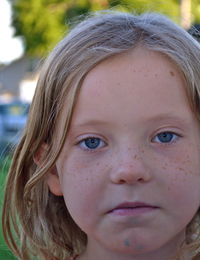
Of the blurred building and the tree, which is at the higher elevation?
the blurred building

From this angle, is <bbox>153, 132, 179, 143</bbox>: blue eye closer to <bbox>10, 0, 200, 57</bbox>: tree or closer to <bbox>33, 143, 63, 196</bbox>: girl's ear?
<bbox>33, 143, 63, 196</bbox>: girl's ear

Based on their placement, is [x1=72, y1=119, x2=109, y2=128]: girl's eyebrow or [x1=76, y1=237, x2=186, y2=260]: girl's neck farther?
[x1=76, y1=237, x2=186, y2=260]: girl's neck

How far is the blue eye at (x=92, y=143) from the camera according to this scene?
1511 millimetres

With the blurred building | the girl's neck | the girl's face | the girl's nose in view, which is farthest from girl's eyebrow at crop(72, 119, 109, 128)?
the blurred building

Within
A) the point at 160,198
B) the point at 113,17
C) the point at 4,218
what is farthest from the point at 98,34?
the point at 4,218

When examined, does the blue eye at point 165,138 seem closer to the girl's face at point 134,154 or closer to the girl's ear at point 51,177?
the girl's face at point 134,154

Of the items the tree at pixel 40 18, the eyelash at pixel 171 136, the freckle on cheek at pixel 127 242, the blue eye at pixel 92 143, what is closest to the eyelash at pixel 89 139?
the blue eye at pixel 92 143

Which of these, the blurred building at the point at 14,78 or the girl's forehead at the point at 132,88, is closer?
the girl's forehead at the point at 132,88

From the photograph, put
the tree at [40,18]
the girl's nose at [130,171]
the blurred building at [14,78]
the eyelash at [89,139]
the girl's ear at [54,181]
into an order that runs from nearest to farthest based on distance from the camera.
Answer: the girl's nose at [130,171] → the eyelash at [89,139] → the girl's ear at [54,181] → the tree at [40,18] → the blurred building at [14,78]

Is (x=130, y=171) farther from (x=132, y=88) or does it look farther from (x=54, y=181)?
(x=54, y=181)

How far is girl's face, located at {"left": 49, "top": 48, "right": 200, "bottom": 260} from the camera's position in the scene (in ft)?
4.74

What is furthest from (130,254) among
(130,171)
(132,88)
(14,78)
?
(14,78)

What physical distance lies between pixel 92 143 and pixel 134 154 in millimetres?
134

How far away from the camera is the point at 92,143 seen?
1.52 m
